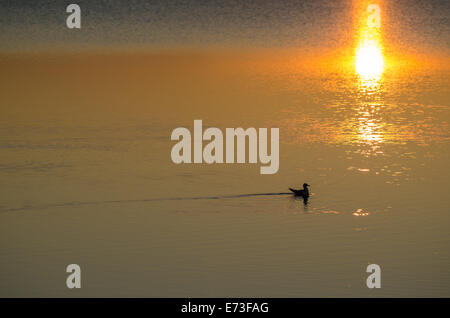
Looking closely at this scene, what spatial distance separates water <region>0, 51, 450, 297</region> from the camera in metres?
17.3

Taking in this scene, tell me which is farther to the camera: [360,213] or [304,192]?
[304,192]

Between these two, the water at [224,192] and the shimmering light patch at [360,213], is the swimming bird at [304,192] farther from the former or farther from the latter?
the shimmering light patch at [360,213]

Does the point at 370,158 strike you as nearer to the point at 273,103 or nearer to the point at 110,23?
the point at 273,103

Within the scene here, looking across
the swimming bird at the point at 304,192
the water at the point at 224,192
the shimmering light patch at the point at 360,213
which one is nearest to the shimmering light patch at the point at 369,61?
the water at the point at 224,192

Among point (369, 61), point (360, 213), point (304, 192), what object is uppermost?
point (369, 61)

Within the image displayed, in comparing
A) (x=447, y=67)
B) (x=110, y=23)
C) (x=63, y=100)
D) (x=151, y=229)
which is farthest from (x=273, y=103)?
(x=110, y=23)

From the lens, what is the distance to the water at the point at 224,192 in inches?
683

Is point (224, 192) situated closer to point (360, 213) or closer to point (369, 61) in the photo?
point (360, 213)

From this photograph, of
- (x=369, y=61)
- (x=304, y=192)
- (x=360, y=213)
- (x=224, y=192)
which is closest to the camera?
(x=360, y=213)

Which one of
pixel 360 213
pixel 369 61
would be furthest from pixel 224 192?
pixel 369 61

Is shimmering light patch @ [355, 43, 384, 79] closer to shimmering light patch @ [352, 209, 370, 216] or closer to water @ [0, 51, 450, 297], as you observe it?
water @ [0, 51, 450, 297]

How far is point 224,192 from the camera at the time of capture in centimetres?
2231

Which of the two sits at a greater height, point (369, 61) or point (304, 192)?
point (369, 61)

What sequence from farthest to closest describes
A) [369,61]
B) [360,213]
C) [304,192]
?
[369,61] → [304,192] → [360,213]
